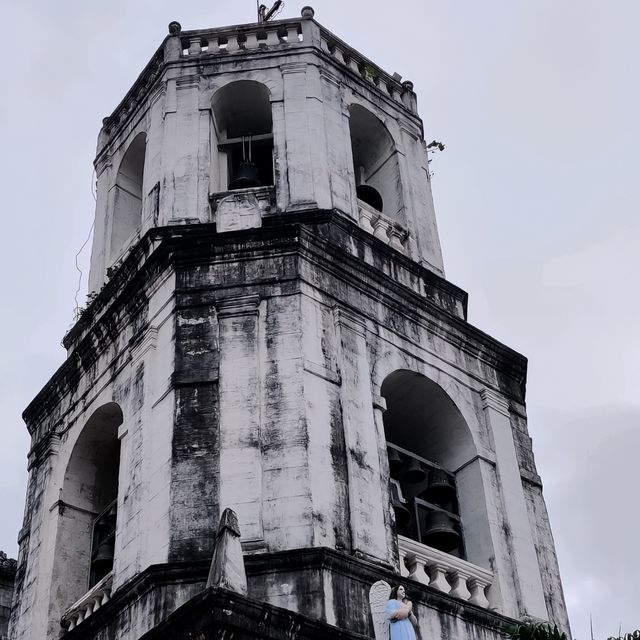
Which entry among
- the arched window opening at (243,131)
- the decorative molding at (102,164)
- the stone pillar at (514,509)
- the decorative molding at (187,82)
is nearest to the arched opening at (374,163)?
the arched window opening at (243,131)

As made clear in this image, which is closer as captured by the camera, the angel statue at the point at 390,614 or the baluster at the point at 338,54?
the angel statue at the point at 390,614

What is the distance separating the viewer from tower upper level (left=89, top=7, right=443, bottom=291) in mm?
16875

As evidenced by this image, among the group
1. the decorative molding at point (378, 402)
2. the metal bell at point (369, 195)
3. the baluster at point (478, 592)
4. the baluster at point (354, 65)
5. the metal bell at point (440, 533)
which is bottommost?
the baluster at point (478, 592)

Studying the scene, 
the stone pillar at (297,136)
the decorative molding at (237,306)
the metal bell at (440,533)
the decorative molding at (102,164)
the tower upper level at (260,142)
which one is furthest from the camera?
the decorative molding at (102,164)

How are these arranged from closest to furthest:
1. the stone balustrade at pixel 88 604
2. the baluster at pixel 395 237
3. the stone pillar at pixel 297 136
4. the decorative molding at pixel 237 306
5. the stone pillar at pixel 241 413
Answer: the stone pillar at pixel 241 413, the stone balustrade at pixel 88 604, the decorative molding at pixel 237 306, the stone pillar at pixel 297 136, the baluster at pixel 395 237

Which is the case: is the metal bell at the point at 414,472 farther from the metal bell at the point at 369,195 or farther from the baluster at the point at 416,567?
the metal bell at the point at 369,195

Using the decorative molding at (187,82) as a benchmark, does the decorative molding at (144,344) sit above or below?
below

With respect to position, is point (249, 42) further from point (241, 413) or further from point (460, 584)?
point (460, 584)

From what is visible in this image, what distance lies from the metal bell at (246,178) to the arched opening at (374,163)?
184 cm

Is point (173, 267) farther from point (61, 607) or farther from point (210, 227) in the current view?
point (61, 607)

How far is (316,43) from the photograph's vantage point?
1875cm

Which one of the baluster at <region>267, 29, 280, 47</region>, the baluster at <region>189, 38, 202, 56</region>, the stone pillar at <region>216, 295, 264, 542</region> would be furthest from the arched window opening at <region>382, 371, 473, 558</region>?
the baluster at <region>189, 38, 202, 56</region>

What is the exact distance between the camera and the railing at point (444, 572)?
1370 centimetres

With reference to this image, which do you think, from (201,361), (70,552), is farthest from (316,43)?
(70,552)
